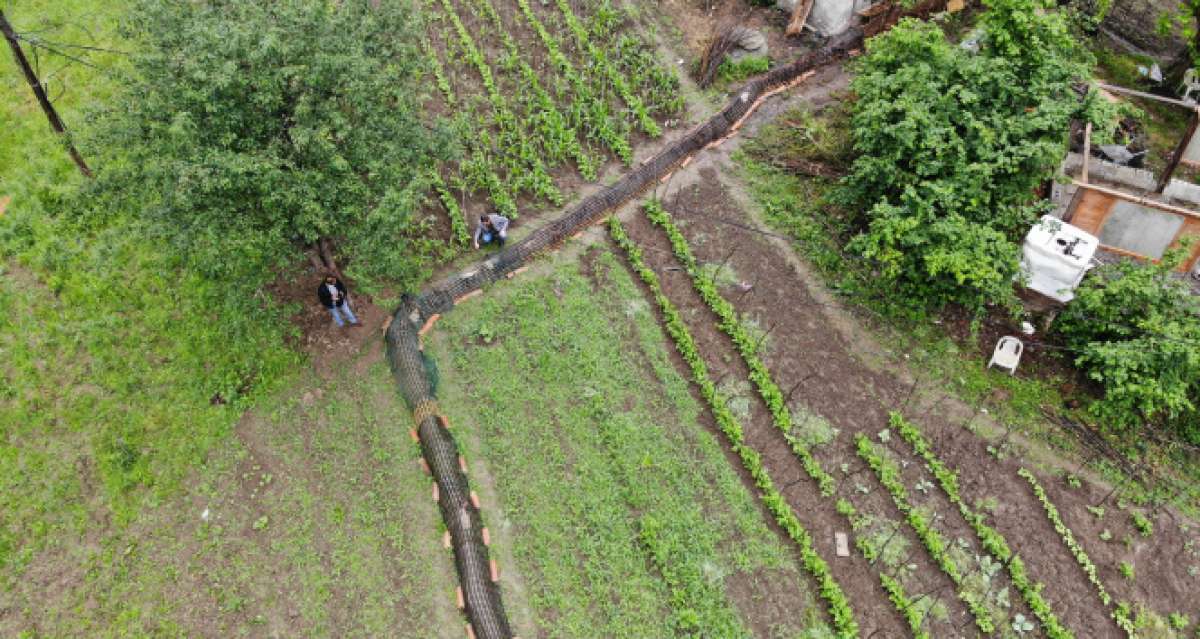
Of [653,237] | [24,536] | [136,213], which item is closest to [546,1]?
[653,237]

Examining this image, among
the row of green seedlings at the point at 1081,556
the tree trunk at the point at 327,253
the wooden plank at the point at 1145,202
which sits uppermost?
Result: the tree trunk at the point at 327,253

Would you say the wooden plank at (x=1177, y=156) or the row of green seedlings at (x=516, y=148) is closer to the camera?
the wooden plank at (x=1177, y=156)

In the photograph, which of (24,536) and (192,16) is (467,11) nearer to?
(192,16)

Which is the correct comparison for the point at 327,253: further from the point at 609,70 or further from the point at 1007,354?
the point at 1007,354

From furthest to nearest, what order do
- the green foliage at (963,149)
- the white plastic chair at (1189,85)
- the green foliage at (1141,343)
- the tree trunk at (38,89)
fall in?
the white plastic chair at (1189,85) < the green foliage at (963,149) < the tree trunk at (38,89) < the green foliage at (1141,343)

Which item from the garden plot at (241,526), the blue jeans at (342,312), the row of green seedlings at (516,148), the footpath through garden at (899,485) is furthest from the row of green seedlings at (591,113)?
the garden plot at (241,526)

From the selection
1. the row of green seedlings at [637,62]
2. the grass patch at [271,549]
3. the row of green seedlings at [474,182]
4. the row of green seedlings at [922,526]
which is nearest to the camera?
the grass patch at [271,549]

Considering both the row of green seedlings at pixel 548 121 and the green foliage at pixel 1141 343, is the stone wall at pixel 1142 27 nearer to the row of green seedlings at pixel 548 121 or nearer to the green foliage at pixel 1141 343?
the green foliage at pixel 1141 343

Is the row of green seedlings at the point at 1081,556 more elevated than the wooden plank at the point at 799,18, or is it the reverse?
the wooden plank at the point at 799,18

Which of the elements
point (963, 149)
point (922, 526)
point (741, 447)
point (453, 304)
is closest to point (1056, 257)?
point (963, 149)
